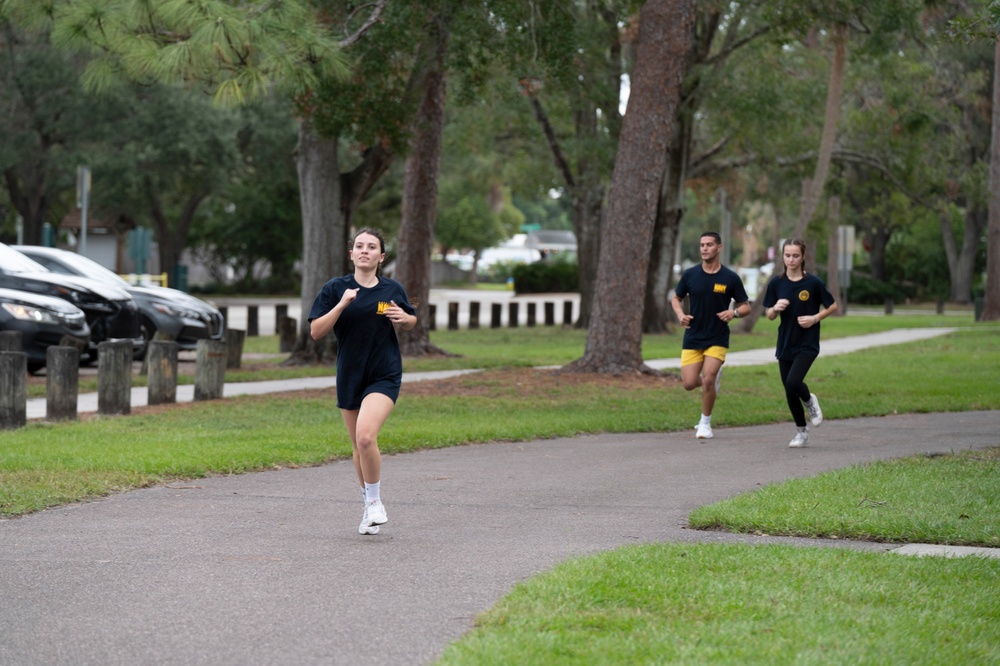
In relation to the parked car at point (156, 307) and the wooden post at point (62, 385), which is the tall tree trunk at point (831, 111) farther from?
the wooden post at point (62, 385)

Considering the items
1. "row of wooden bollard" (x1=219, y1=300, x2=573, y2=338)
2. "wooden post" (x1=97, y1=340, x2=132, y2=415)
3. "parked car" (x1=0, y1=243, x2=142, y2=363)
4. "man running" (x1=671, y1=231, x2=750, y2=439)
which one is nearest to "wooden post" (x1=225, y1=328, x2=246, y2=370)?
"parked car" (x1=0, y1=243, x2=142, y2=363)

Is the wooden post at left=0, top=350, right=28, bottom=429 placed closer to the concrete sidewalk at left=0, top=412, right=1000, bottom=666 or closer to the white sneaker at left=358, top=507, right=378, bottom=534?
the concrete sidewalk at left=0, top=412, right=1000, bottom=666

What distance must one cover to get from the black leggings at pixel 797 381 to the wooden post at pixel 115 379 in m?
6.48

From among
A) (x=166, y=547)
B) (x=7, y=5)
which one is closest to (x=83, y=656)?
(x=166, y=547)

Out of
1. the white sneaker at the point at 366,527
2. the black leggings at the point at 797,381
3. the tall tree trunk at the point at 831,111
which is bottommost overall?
the white sneaker at the point at 366,527

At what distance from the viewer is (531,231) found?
135m

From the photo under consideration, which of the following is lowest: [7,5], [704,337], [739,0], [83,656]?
[83,656]

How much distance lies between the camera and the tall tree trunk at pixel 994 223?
3441 cm

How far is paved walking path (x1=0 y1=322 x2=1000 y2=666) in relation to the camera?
212 inches

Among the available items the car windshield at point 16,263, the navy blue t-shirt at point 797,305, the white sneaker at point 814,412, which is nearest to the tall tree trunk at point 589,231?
the car windshield at point 16,263

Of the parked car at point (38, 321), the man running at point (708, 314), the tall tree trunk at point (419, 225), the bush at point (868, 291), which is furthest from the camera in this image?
the bush at point (868, 291)

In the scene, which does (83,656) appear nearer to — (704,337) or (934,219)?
(704,337)

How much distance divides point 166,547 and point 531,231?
423ft

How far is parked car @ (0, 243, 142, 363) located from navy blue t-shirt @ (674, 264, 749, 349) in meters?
8.97
